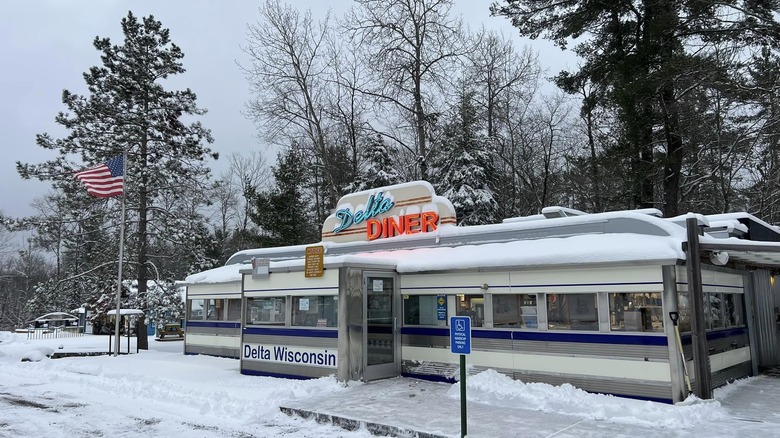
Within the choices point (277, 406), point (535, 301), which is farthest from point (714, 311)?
point (277, 406)

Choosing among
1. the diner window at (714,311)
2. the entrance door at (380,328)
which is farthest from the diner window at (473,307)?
the diner window at (714,311)

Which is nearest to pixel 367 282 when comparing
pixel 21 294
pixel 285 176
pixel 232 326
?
pixel 232 326

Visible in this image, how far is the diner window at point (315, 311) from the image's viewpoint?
13.0m

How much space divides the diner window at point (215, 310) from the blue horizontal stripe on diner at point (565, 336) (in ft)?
→ 31.6

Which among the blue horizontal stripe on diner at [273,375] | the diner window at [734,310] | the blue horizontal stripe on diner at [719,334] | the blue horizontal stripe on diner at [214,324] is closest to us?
the blue horizontal stripe on diner at [719,334]

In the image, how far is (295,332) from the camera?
13523 millimetres

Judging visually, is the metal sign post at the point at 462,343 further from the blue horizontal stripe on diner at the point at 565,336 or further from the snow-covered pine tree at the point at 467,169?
the snow-covered pine tree at the point at 467,169

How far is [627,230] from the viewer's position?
11148mm

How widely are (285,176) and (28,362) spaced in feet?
61.7

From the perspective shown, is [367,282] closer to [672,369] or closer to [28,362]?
[672,369]

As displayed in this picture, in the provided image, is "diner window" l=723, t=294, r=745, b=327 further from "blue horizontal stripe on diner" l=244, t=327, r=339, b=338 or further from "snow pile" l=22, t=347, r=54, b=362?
"snow pile" l=22, t=347, r=54, b=362

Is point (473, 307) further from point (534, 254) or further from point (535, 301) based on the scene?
point (534, 254)

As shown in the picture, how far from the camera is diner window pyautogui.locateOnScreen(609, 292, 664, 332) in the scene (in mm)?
9820

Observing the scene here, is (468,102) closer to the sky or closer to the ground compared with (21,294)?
closer to the sky
